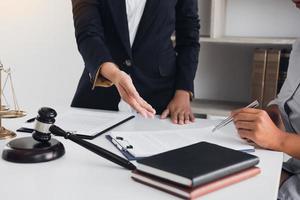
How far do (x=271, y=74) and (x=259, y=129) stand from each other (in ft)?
4.00

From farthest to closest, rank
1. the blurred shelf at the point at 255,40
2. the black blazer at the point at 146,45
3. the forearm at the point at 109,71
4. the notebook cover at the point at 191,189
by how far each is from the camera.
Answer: the blurred shelf at the point at 255,40 < the black blazer at the point at 146,45 < the forearm at the point at 109,71 < the notebook cover at the point at 191,189

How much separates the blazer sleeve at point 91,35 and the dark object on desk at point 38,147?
384mm

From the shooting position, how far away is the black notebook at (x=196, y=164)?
73cm

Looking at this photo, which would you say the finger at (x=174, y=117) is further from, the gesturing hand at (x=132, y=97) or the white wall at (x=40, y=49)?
the white wall at (x=40, y=49)

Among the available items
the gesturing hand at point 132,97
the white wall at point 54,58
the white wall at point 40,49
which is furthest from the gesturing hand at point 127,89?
the white wall at point 40,49

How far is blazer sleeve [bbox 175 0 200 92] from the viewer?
1.60 metres

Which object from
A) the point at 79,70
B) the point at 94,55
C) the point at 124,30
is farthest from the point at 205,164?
the point at 79,70

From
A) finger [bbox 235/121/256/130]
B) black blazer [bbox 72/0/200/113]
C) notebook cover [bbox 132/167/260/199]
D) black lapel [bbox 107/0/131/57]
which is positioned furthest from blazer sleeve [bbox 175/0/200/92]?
notebook cover [bbox 132/167/260/199]

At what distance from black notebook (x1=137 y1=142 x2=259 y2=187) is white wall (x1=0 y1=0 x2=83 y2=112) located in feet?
6.75

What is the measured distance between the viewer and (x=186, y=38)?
1666 millimetres

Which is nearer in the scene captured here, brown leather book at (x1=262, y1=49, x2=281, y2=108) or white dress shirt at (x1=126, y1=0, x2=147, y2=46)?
white dress shirt at (x1=126, y1=0, x2=147, y2=46)

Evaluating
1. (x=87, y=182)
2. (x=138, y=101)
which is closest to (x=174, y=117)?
(x=138, y=101)

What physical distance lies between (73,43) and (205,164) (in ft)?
7.05

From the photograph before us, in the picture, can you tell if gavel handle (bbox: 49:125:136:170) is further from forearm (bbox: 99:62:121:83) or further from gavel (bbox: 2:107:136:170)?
forearm (bbox: 99:62:121:83)
